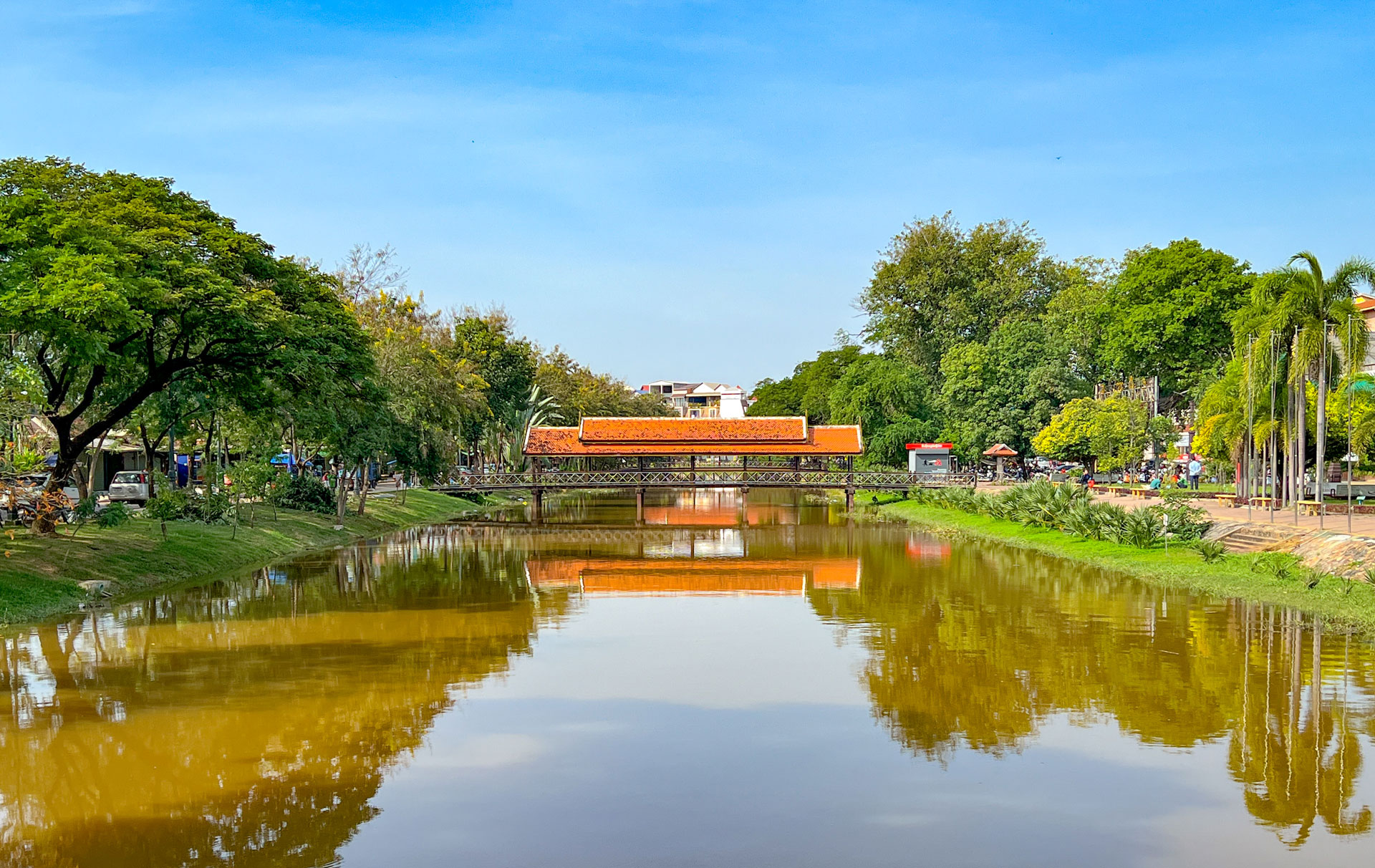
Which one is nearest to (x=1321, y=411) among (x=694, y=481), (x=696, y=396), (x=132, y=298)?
(x=694, y=481)

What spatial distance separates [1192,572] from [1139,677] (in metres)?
10.3

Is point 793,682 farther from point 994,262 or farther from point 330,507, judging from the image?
point 994,262

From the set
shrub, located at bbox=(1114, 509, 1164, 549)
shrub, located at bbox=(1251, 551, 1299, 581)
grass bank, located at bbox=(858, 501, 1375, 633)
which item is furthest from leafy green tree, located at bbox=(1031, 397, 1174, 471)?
shrub, located at bbox=(1251, 551, 1299, 581)

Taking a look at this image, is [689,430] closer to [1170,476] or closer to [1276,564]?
[1170,476]

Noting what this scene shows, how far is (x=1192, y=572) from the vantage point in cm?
2375

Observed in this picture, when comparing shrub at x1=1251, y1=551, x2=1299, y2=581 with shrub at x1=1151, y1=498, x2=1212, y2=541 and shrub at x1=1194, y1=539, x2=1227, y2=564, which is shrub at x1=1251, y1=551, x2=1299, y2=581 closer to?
shrub at x1=1194, y1=539, x2=1227, y2=564

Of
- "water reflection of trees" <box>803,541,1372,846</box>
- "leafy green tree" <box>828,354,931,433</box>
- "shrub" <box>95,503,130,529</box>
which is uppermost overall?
"leafy green tree" <box>828,354,931,433</box>

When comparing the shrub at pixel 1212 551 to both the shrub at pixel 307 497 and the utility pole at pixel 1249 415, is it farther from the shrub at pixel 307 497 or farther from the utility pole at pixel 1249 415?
the shrub at pixel 307 497

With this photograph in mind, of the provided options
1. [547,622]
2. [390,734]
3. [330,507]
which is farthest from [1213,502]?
[390,734]

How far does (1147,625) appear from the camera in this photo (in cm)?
1856

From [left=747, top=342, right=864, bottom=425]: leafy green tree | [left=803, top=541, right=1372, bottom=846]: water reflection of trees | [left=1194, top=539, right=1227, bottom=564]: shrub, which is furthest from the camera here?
[left=747, top=342, right=864, bottom=425]: leafy green tree

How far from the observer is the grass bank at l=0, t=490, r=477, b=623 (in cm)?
1972

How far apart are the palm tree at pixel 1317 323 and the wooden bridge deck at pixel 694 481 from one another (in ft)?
60.4

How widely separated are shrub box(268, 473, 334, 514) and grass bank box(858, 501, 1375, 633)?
2110 cm
